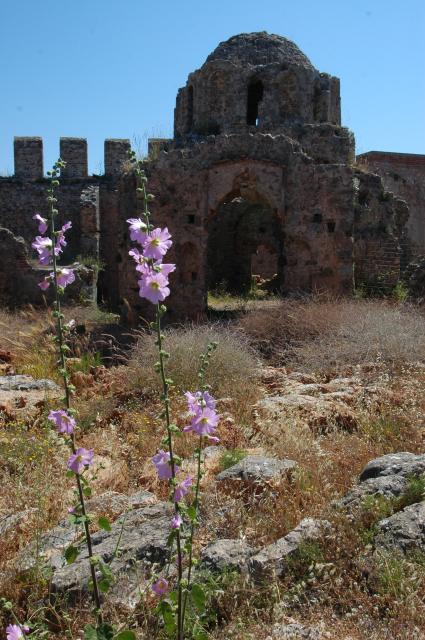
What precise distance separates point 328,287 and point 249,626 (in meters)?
10.8

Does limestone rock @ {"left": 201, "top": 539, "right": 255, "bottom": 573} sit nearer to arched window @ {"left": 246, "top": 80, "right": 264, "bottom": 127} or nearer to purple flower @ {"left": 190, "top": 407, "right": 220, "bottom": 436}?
purple flower @ {"left": 190, "top": 407, "right": 220, "bottom": 436}

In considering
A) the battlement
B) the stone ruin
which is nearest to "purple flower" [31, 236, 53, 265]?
the stone ruin

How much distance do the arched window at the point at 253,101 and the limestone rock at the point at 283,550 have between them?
15476 mm

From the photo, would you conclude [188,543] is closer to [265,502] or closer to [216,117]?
[265,502]

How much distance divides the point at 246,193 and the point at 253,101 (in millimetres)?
5540

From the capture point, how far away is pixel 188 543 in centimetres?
327

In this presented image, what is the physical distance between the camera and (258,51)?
18250 millimetres

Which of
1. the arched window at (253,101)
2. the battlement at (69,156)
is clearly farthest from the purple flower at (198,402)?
the battlement at (69,156)

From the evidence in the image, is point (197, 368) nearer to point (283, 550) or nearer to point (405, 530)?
point (283, 550)

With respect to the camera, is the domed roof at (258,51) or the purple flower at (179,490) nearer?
the purple flower at (179,490)

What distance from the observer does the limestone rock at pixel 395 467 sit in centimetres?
495

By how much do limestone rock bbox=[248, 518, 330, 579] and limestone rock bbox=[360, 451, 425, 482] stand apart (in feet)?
2.41

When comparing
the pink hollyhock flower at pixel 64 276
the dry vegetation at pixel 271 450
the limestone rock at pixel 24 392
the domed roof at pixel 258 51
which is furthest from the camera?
the domed roof at pixel 258 51

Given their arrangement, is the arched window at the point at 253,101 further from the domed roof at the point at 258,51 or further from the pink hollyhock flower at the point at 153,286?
the pink hollyhock flower at the point at 153,286
